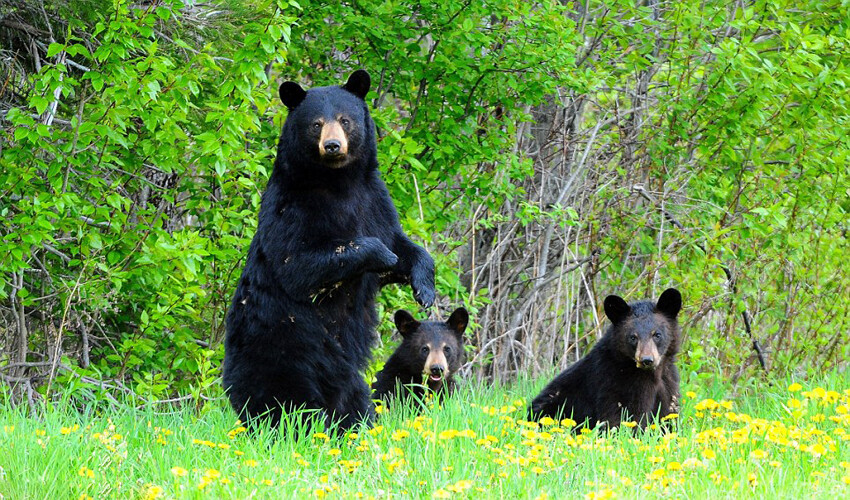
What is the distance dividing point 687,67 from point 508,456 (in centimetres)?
551

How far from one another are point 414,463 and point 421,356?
2.96 m

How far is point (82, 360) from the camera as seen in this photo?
7.90 metres

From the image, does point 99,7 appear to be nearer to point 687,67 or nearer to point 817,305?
point 687,67

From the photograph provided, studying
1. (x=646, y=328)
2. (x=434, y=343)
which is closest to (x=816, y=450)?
(x=646, y=328)

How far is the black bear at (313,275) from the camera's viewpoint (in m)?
5.30

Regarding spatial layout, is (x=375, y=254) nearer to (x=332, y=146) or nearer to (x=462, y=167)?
(x=332, y=146)

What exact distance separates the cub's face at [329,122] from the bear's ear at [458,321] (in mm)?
2329

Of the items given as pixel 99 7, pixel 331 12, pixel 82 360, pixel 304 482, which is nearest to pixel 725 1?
pixel 331 12

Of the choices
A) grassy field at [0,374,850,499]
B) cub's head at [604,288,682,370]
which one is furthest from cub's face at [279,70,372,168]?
cub's head at [604,288,682,370]

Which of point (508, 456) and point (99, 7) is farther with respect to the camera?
point (99, 7)

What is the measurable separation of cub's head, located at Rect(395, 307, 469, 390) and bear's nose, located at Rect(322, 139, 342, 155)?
240 centimetres

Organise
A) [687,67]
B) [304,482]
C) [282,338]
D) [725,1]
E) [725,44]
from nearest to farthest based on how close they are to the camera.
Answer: [304,482]
[282,338]
[725,44]
[687,67]
[725,1]

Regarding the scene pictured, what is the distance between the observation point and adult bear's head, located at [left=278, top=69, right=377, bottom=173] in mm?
5332

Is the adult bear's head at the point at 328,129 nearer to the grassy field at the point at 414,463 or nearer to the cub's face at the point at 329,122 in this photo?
the cub's face at the point at 329,122
